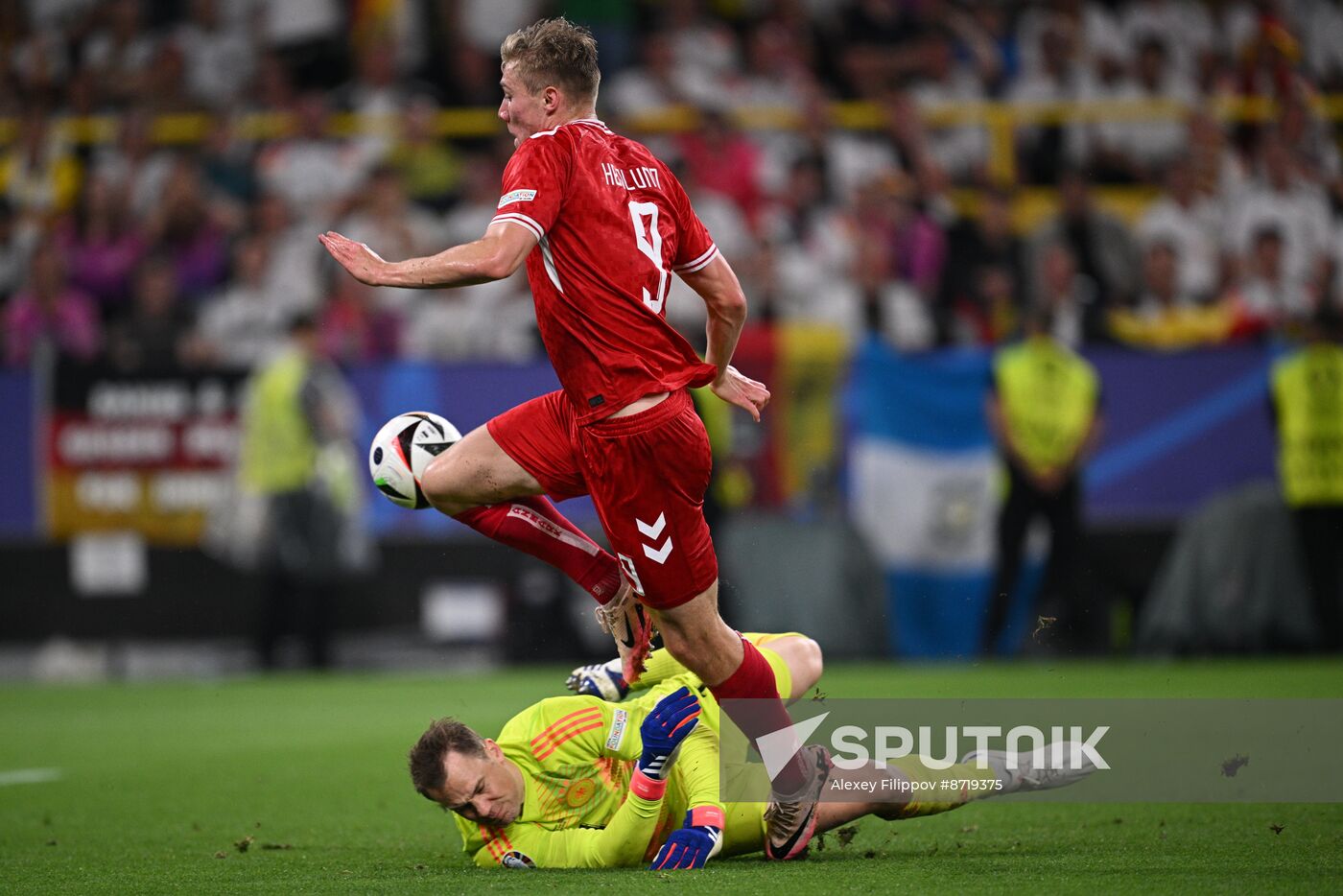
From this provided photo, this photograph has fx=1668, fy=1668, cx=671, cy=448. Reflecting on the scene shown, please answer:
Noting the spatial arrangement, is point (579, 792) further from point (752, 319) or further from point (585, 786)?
point (752, 319)

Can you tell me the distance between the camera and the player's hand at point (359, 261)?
4.45m

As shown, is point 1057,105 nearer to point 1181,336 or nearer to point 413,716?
point 1181,336

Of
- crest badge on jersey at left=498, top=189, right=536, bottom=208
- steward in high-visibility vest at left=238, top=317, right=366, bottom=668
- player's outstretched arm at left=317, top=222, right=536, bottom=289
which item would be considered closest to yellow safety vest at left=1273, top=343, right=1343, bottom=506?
steward in high-visibility vest at left=238, top=317, right=366, bottom=668

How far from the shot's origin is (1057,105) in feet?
47.6

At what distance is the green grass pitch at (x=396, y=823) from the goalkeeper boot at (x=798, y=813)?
9 centimetres

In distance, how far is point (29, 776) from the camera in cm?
812

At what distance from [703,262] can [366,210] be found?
921cm

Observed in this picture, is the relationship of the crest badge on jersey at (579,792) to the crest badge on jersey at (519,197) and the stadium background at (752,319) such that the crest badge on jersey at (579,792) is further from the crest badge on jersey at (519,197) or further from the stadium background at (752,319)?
the stadium background at (752,319)

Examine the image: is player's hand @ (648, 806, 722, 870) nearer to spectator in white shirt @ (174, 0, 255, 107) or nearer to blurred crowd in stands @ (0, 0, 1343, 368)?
blurred crowd in stands @ (0, 0, 1343, 368)

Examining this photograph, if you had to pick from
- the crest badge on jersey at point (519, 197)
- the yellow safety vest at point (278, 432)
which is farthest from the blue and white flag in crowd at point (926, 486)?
the crest badge on jersey at point (519, 197)

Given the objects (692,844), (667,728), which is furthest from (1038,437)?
(667,728)

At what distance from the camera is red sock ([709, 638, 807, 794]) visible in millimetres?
5199

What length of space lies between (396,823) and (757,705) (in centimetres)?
211

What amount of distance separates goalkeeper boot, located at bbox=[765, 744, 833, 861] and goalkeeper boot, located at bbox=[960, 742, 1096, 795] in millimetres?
635
